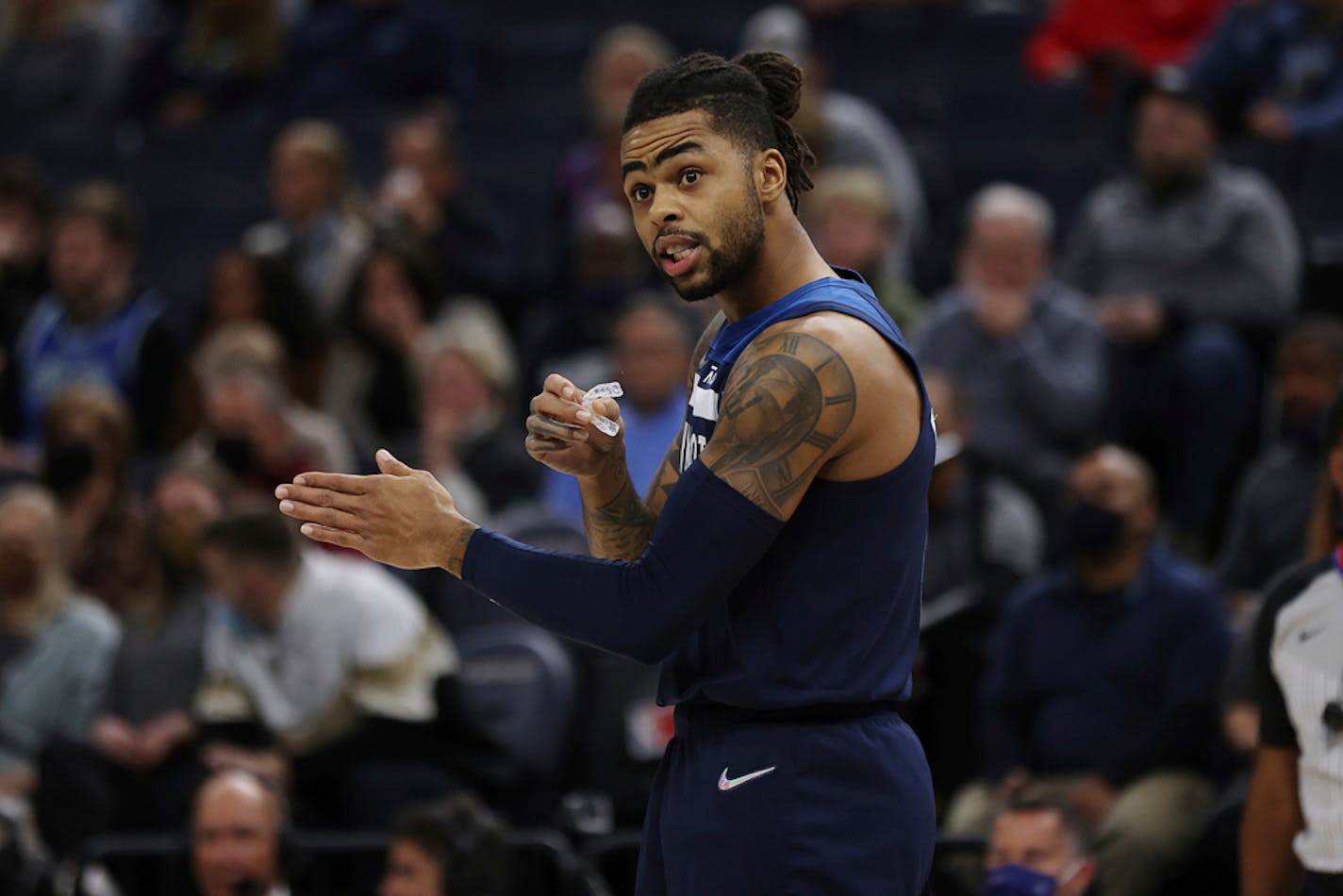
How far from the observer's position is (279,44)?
10711mm

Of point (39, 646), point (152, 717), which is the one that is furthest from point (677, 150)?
point (39, 646)

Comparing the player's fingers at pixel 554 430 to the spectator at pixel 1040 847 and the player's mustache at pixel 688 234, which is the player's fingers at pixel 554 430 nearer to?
the player's mustache at pixel 688 234

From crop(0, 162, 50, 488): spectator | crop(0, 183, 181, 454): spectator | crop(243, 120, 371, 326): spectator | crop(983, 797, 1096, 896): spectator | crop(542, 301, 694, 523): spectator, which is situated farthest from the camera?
crop(0, 162, 50, 488): spectator

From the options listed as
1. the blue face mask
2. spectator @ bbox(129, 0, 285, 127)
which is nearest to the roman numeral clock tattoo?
the blue face mask

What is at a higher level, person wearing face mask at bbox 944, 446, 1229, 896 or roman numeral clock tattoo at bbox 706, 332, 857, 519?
roman numeral clock tattoo at bbox 706, 332, 857, 519

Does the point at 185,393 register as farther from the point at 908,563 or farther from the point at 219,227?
the point at 908,563

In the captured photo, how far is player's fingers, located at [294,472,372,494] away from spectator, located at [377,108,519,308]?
627 centimetres

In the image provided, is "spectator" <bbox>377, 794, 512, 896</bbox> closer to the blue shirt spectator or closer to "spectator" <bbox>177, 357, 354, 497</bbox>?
the blue shirt spectator

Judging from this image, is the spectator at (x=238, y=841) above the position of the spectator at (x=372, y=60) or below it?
below

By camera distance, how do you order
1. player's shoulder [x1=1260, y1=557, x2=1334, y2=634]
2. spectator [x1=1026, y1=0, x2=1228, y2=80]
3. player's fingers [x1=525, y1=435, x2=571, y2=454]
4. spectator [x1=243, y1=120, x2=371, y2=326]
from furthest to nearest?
spectator [x1=1026, y1=0, x2=1228, y2=80], spectator [x1=243, y1=120, x2=371, y2=326], player's shoulder [x1=1260, y1=557, x2=1334, y2=634], player's fingers [x1=525, y1=435, x2=571, y2=454]

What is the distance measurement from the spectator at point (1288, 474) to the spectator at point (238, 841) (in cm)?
336

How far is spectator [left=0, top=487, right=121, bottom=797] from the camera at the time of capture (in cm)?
682

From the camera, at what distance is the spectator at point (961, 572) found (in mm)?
6629

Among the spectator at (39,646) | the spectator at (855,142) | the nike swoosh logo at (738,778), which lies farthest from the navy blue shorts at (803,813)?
the spectator at (855,142)
